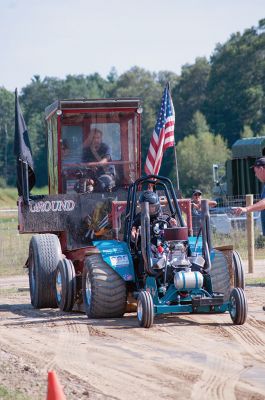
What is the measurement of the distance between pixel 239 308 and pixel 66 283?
3.08 metres

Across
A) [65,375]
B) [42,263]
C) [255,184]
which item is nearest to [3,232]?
[255,184]

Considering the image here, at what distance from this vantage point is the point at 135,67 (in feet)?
405

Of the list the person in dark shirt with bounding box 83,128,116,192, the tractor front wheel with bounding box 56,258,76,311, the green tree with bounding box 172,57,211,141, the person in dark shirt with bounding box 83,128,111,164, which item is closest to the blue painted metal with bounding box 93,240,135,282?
the tractor front wheel with bounding box 56,258,76,311

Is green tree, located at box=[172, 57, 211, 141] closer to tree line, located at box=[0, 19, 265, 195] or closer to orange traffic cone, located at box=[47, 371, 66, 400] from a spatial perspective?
tree line, located at box=[0, 19, 265, 195]

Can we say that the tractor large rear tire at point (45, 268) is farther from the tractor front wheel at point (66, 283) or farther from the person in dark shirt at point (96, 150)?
the person in dark shirt at point (96, 150)

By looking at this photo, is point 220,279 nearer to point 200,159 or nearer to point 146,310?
point 146,310

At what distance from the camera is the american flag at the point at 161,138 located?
20280 mm

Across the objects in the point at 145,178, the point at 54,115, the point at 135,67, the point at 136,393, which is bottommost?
the point at 136,393

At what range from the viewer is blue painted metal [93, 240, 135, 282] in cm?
1337

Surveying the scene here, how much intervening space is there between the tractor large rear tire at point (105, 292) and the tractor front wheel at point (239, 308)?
1.58 meters

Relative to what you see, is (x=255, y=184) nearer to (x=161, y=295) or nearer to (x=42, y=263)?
(x=42, y=263)

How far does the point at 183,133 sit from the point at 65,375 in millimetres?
87468

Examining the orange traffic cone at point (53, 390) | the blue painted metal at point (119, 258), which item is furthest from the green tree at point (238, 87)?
the orange traffic cone at point (53, 390)

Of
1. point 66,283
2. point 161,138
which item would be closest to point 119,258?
point 66,283
